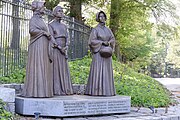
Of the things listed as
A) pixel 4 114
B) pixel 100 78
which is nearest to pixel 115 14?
pixel 100 78

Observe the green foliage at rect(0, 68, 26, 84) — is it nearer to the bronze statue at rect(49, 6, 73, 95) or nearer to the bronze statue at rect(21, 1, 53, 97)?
the bronze statue at rect(49, 6, 73, 95)

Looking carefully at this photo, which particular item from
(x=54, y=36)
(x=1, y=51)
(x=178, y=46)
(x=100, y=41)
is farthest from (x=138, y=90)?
(x=178, y=46)

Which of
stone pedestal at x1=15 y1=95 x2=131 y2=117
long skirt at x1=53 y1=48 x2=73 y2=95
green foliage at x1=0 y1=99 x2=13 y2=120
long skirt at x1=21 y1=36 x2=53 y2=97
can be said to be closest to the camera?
green foliage at x1=0 y1=99 x2=13 y2=120

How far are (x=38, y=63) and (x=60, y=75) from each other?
93 centimetres

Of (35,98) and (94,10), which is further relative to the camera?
(94,10)

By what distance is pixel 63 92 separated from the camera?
7656mm

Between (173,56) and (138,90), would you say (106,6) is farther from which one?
(173,56)

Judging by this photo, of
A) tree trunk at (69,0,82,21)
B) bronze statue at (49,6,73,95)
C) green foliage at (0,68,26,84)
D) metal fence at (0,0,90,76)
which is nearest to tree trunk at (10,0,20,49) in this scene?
metal fence at (0,0,90,76)

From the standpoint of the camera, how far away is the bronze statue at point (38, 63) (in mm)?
6836

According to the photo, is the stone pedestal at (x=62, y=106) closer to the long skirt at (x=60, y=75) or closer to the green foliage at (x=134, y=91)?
the long skirt at (x=60, y=75)

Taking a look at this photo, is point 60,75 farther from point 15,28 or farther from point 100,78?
point 15,28

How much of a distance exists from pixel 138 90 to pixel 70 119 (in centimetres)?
397

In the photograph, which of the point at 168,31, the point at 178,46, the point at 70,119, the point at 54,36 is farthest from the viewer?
the point at 178,46

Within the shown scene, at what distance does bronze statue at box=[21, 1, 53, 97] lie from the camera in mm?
6836
